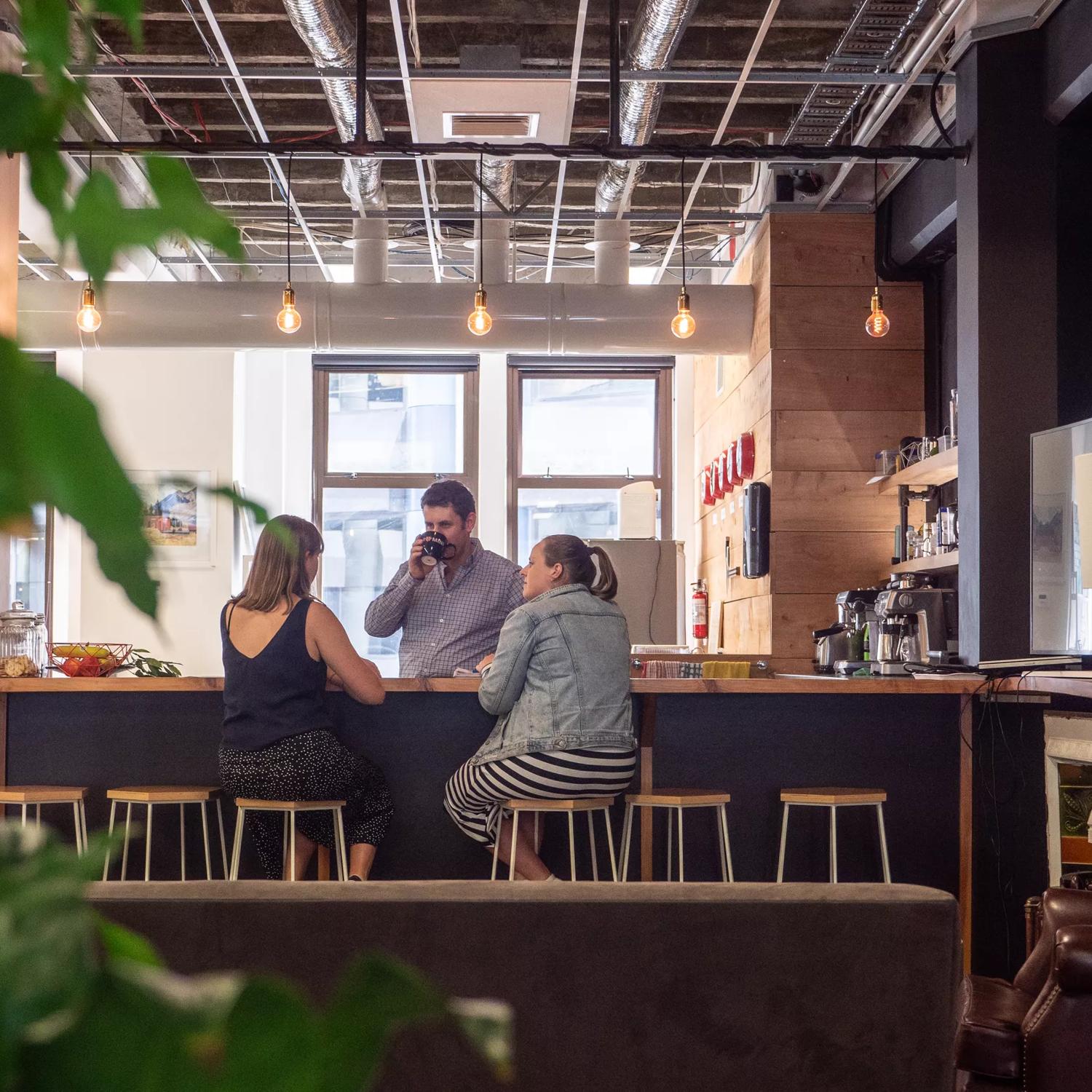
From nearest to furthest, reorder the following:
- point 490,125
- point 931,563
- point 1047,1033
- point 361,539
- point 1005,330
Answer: point 1047,1033, point 1005,330, point 490,125, point 931,563, point 361,539

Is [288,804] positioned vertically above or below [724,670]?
below

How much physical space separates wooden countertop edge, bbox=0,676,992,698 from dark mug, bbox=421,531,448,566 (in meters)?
0.60

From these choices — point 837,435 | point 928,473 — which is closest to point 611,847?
point 928,473

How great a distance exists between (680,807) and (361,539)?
5.80m

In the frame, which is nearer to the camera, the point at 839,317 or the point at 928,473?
the point at 928,473

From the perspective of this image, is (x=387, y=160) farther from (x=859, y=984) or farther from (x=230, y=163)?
(x=859, y=984)

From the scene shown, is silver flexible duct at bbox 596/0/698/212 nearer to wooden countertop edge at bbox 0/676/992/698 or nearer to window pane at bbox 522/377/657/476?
wooden countertop edge at bbox 0/676/992/698

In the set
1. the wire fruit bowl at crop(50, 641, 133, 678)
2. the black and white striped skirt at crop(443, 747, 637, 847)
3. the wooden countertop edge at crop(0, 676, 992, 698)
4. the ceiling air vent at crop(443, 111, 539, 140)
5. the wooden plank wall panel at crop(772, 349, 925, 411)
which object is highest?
the ceiling air vent at crop(443, 111, 539, 140)

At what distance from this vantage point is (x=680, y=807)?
3.61 m

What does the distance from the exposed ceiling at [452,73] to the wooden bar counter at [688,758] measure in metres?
2.10

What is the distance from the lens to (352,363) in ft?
29.8

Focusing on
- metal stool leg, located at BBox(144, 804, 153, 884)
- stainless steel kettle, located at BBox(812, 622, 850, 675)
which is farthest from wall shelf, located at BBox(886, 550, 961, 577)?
metal stool leg, located at BBox(144, 804, 153, 884)

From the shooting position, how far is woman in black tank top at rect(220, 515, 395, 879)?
342cm

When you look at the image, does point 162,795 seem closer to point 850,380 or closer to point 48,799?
point 48,799
